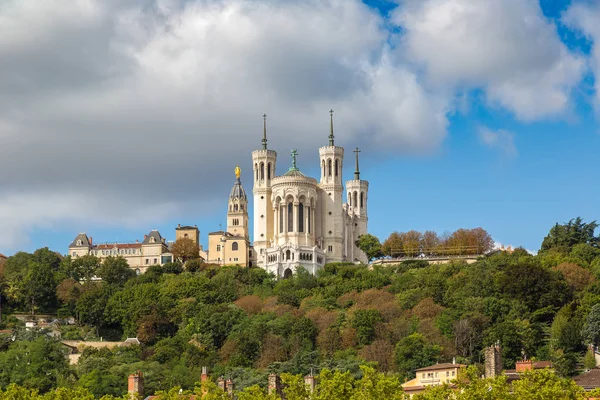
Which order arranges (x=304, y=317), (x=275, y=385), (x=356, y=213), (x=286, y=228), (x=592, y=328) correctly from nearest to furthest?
(x=275, y=385), (x=592, y=328), (x=304, y=317), (x=286, y=228), (x=356, y=213)

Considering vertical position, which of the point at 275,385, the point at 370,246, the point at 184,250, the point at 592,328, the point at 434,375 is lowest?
the point at 275,385

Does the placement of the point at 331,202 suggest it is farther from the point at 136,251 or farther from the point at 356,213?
the point at 136,251

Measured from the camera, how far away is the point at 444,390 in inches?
1895

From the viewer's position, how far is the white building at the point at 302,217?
118625 millimetres

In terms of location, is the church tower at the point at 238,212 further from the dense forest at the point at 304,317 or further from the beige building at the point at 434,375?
the beige building at the point at 434,375

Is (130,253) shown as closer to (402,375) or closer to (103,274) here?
(103,274)

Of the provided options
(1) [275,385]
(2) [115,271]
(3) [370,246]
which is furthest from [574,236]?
(1) [275,385]

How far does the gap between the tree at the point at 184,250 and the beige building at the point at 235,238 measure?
4.86 feet

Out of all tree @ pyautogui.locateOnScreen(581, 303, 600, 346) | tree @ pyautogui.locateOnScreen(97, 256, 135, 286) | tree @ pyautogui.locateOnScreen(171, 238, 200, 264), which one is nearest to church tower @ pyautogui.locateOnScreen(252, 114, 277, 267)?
tree @ pyautogui.locateOnScreen(171, 238, 200, 264)

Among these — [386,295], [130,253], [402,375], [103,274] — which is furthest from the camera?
[130,253]

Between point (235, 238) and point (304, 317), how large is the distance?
89.7 feet

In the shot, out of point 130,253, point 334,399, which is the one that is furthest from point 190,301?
point 334,399

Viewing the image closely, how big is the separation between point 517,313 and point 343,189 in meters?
40.1

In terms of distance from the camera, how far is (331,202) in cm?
12406
